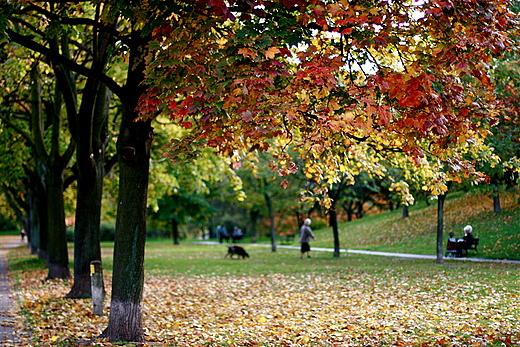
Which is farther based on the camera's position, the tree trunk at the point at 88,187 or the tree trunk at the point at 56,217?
the tree trunk at the point at 56,217

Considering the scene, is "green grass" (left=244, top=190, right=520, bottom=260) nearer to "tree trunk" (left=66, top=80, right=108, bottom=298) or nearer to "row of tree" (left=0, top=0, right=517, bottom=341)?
"tree trunk" (left=66, top=80, right=108, bottom=298)

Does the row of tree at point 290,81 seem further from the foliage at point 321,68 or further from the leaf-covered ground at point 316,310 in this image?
the leaf-covered ground at point 316,310

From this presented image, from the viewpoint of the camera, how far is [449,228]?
2905 centimetres

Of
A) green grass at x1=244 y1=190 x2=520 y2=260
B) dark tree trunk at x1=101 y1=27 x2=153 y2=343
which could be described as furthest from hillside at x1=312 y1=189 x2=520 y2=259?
dark tree trunk at x1=101 y1=27 x2=153 y2=343

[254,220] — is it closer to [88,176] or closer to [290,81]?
[88,176]

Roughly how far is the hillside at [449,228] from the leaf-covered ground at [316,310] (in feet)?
20.8

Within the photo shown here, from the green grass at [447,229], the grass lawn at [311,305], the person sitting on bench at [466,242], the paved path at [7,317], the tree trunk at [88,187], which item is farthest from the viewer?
the green grass at [447,229]

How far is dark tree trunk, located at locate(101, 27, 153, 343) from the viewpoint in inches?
300

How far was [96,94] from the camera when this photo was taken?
12.2 meters

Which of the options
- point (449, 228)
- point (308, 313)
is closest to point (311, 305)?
point (308, 313)

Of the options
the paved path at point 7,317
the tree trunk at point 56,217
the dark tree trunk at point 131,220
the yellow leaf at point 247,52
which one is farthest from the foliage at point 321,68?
the tree trunk at point 56,217

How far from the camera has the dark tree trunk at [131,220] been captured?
761cm

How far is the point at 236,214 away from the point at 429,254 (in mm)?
34178

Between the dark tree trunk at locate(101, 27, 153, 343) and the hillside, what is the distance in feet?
54.5
